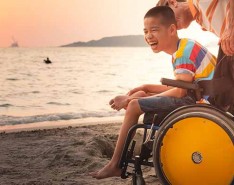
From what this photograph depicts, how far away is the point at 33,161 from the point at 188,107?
2345 millimetres

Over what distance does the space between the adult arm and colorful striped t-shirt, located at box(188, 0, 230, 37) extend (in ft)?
0.20

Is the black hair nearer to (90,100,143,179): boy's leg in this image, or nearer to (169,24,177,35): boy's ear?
(169,24,177,35): boy's ear

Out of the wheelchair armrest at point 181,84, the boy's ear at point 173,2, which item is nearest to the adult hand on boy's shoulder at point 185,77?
the wheelchair armrest at point 181,84

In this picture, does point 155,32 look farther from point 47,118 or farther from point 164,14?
point 47,118

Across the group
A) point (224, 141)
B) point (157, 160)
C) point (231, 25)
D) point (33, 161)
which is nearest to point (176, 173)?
point (157, 160)

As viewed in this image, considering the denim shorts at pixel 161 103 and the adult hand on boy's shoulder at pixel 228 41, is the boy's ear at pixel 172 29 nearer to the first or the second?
the denim shorts at pixel 161 103

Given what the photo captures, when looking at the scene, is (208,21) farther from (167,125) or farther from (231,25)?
(167,125)

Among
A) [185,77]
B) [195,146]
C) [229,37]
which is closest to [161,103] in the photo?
[185,77]

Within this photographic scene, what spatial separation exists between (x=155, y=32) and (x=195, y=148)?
883 millimetres

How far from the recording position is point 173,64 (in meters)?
2.91

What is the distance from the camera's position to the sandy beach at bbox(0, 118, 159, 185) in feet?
12.3

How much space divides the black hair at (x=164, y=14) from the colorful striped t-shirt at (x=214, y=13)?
31cm

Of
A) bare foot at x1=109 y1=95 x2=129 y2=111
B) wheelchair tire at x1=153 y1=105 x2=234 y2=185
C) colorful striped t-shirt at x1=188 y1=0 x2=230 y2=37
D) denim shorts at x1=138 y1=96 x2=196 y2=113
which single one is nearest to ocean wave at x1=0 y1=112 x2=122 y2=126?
bare foot at x1=109 y1=95 x2=129 y2=111

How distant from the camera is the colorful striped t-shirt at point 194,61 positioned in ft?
9.28
